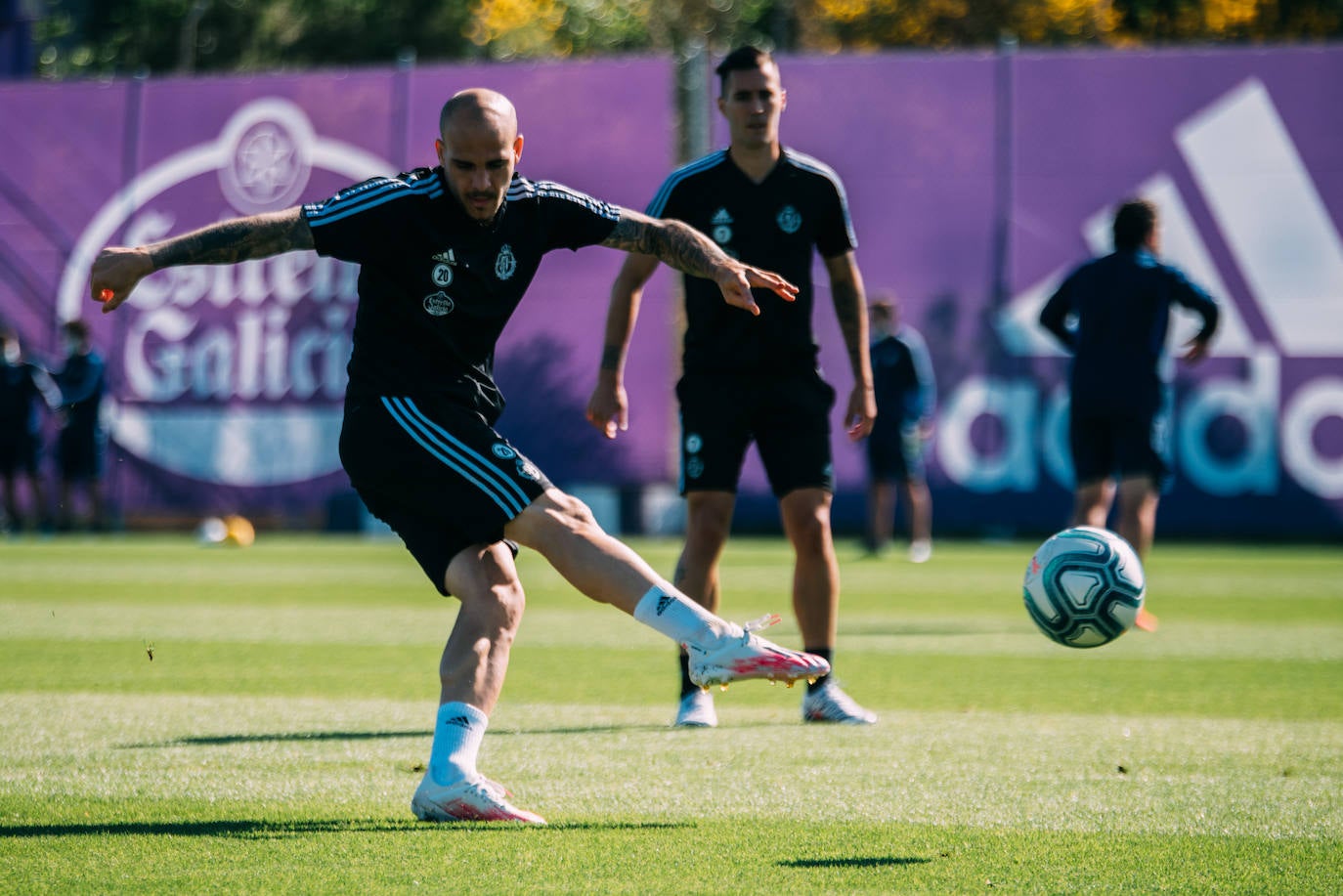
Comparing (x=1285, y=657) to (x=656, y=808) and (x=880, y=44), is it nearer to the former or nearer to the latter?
(x=656, y=808)

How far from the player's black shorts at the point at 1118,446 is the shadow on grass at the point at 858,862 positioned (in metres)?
5.72

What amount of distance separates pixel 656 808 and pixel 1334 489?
17.8 meters

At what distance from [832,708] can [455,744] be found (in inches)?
88.4

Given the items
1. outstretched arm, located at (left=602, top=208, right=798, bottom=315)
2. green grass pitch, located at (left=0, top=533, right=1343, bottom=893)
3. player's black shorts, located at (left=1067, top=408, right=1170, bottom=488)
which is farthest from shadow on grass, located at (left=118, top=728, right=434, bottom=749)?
player's black shorts, located at (left=1067, top=408, right=1170, bottom=488)

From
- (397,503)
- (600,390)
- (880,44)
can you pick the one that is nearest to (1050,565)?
(600,390)

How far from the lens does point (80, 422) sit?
69.5ft

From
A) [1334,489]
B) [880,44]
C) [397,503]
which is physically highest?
[880,44]

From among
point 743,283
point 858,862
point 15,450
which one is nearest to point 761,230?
point 743,283

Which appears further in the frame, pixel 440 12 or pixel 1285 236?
pixel 440 12

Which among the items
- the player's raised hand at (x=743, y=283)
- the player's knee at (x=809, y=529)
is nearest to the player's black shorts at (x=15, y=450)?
the player's knee at (x=809, y=529)

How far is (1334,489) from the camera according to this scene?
2038 centimetres

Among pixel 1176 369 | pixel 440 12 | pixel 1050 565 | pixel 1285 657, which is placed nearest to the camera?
pixel 1050 565

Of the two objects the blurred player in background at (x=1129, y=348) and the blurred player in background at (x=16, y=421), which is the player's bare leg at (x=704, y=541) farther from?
the blurred player in background at (x=16, y=421)

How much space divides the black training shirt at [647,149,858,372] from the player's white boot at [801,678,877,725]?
1204 millimetres
